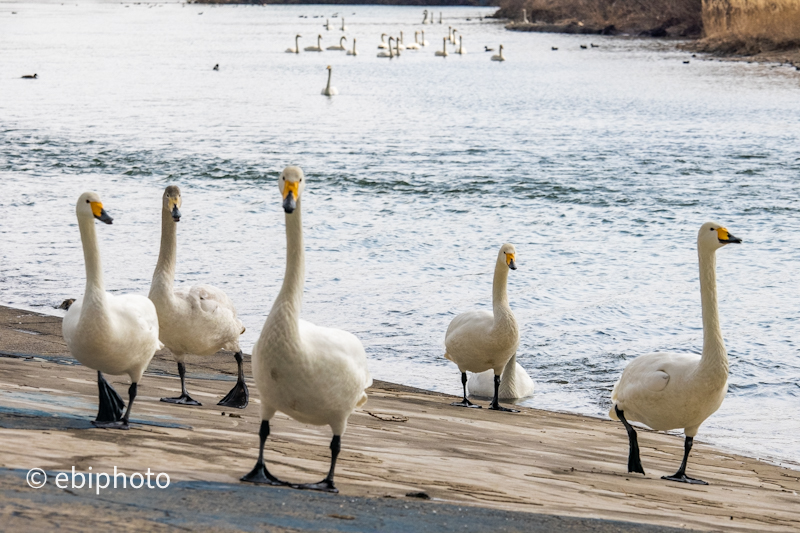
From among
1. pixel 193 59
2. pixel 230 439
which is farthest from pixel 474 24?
pixel 230 439

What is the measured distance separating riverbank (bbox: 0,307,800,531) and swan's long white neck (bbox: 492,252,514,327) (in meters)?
0.88

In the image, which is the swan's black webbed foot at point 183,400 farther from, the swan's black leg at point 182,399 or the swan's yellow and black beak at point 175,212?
the swan's yellow and black beak at point 175,212

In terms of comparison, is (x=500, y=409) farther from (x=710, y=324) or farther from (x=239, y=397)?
(x=710, y=324)

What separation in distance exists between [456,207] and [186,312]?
13476 millimetres

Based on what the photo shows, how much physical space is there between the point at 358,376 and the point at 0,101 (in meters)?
37.0

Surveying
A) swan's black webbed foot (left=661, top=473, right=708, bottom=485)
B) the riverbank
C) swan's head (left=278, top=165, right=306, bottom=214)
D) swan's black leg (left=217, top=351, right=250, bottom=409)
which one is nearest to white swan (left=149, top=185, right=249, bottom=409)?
swan's black leg (left=217, top=351, right=250, bottom=409)

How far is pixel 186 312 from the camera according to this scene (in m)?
6.93

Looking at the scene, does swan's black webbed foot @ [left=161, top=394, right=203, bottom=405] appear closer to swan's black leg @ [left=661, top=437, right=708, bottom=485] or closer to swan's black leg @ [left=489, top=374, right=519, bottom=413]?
swan's black leg @ [left=489, top=374, right=519, bottom=413]

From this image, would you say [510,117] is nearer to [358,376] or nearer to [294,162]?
[294,162]

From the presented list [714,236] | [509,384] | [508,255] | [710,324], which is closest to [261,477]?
[710,324]

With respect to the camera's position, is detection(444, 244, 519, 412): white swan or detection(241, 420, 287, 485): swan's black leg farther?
detection(444, 244, 519, 412): white swan

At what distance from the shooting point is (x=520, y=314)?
12.5 meters

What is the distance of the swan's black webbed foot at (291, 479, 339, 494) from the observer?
4.41m

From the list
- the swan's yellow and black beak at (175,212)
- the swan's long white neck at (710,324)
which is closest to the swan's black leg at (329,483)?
the swan's long white neck at (710,324)
